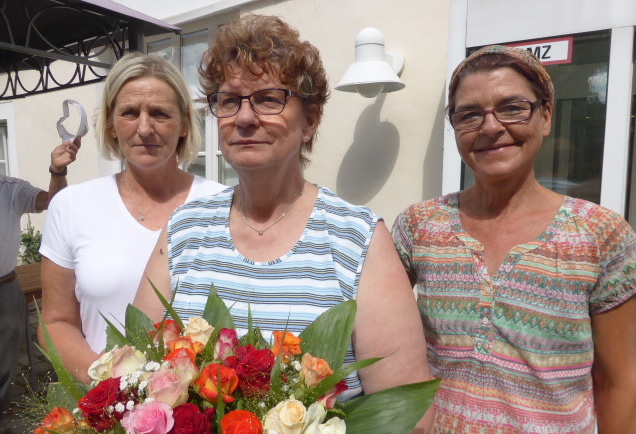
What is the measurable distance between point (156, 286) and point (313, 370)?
667 mm

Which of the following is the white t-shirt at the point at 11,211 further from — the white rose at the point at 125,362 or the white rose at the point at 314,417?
the white rose at the point at 314,417

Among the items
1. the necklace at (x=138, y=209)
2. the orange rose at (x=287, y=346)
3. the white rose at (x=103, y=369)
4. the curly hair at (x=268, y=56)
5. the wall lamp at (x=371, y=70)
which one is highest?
the wall lamp at (x=371, y=70)

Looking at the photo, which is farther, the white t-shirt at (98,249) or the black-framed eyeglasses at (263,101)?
the white t-shirt at (98,249)

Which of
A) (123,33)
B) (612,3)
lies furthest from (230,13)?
(612,3)

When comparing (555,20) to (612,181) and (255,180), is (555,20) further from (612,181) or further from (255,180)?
(255,180)

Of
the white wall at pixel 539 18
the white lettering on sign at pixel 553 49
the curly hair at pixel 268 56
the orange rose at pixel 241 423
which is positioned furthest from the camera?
the white lettering on sign at pixel 553 49

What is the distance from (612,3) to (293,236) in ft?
7.45

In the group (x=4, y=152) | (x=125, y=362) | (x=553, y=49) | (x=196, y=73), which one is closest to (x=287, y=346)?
(x=125, y=362)

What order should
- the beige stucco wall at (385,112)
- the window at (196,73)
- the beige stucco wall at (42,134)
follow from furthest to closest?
the beige stucco wall at (42,134) < the window at (196,73) < the beige stucco wall at (385,112)

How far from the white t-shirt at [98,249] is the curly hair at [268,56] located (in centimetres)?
78

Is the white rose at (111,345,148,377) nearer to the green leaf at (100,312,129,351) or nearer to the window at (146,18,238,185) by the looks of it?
the green leaf at (100,312,129,351)

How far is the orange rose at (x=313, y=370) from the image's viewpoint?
0.96 metres

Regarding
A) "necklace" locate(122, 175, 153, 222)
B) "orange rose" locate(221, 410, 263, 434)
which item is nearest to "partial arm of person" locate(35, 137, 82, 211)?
"necklace" locate(122, 175, 153, 222)

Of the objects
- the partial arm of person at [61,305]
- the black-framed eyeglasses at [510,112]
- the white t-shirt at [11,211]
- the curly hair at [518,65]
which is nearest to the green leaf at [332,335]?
the black-framed eyeglasses at [510,112]
